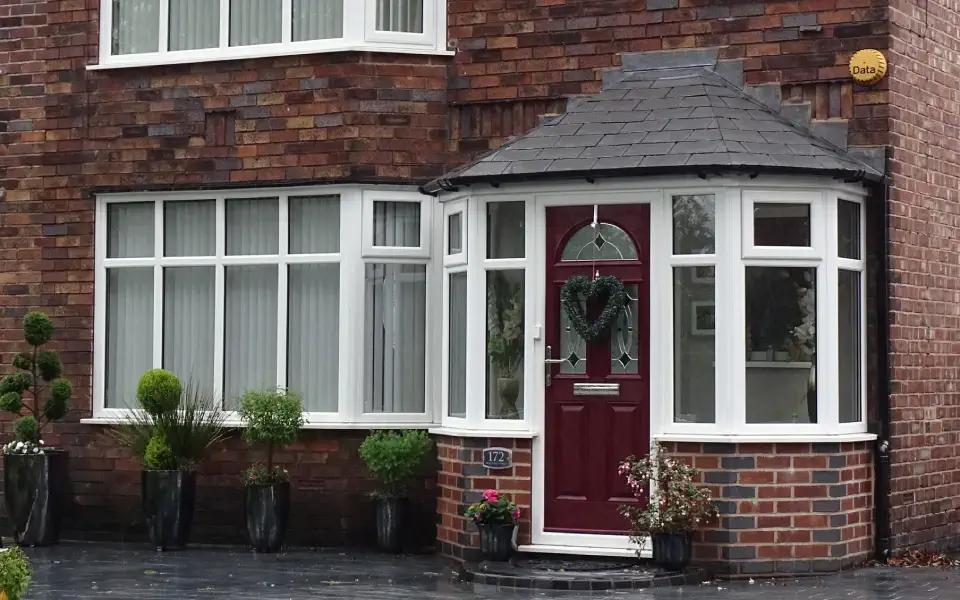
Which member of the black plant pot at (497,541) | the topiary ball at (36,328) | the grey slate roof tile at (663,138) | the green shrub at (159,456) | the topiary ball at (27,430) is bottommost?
the black plant pot at (497,541)

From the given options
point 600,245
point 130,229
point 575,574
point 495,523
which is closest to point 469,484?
point 495,523

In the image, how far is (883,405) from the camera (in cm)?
1208

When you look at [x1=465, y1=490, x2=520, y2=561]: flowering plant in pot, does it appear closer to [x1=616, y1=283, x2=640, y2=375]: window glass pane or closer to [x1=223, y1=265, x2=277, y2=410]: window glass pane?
[x1=616, y1=283, x2=640, y2=375]: window glass pane

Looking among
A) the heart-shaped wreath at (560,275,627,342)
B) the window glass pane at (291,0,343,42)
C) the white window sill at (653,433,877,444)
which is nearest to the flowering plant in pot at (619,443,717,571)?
the white window sill at (653,433,877,444)

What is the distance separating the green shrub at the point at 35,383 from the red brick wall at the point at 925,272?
6.95 metres

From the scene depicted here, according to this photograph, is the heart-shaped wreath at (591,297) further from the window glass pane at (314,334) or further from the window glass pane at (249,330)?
the window glass pane at (249,330)

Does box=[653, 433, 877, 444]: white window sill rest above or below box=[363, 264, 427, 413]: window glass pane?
below

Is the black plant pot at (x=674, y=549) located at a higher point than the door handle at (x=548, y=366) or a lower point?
lower

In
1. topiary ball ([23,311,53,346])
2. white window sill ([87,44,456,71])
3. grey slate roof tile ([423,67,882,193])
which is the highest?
white window sill ([87,44,456,71])

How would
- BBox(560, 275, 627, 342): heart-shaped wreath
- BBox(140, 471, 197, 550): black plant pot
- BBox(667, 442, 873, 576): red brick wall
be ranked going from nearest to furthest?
BBox(667, 442, 873, 576): red brick wall < BBox(560, 275, 627, 342): heart-shaped wreath < BBox(140, 471, 197, 550): black plant pot

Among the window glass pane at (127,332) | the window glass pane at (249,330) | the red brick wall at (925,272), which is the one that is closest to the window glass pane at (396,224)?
the window glass pane at (249,330)

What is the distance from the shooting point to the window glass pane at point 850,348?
38.7ft

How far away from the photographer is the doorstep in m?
10.8

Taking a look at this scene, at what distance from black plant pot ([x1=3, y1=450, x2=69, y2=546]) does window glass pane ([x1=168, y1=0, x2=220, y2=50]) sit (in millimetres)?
3765
